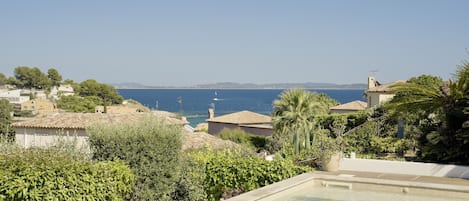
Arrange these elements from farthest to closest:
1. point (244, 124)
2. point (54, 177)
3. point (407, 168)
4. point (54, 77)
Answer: point (54, 77), point (244, 124), point (407, 168), point (54, 177)

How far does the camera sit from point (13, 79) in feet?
330

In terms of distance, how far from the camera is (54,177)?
311 inches

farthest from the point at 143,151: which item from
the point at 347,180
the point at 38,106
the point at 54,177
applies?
the point at 38,106

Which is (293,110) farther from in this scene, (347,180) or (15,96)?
(15,96)

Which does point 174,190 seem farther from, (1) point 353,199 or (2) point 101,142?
(1) point 353,199

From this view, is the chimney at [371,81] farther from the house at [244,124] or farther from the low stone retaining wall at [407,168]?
the low stone retaining wall at [407,168]

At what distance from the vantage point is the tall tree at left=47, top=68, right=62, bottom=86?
102 m

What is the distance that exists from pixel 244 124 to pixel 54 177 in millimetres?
27982

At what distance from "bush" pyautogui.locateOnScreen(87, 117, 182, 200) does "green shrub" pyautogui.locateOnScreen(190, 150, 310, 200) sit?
136 cm

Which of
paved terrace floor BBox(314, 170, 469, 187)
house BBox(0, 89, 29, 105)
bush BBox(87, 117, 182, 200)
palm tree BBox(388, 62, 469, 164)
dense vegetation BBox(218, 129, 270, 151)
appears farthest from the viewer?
house BBox(0, 89, 29, 105)

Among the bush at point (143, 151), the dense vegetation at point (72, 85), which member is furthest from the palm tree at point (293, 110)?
the dense vegetation at point (72, 85)

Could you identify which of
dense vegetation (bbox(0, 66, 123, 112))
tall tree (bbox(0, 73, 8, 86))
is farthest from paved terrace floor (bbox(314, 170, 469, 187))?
tall tree (bbox(0, 73, 8, 86))

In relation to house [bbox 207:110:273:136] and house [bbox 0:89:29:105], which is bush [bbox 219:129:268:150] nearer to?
house [bbox 207:110:273:136]

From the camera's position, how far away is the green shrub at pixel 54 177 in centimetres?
773
